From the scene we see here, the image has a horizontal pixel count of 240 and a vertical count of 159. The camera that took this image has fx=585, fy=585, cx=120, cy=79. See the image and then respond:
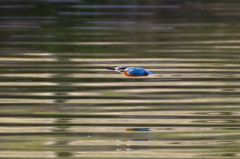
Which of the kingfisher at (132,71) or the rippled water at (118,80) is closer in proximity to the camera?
the rippled water at (118,80)

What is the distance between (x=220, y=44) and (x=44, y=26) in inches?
63.2

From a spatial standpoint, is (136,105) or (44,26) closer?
(136,105)

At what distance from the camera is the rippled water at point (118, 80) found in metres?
3.03

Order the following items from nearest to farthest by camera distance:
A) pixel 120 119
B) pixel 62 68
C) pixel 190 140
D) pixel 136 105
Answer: pixel 190 140
pixel 120 119
pixel 136 105
pixel 62 68

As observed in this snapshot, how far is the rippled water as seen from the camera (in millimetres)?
3025

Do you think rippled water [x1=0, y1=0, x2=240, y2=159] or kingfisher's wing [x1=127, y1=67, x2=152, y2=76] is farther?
kingfisher's wing [x1=127, y1=67, x2=152, y2=76]

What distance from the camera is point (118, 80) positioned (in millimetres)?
3980

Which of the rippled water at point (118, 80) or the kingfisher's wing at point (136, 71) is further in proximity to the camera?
the kingfisher's wing at point (136, 71)

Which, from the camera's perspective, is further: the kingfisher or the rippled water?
the kingfisher

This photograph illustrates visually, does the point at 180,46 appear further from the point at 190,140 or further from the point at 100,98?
the point at 190,140

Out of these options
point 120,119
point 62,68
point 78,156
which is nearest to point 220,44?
point 62,68

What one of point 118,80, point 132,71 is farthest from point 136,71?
point 118,80

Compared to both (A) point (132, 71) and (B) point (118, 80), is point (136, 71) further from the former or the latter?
(B) point (118, 80)

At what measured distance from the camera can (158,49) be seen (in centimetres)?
462
